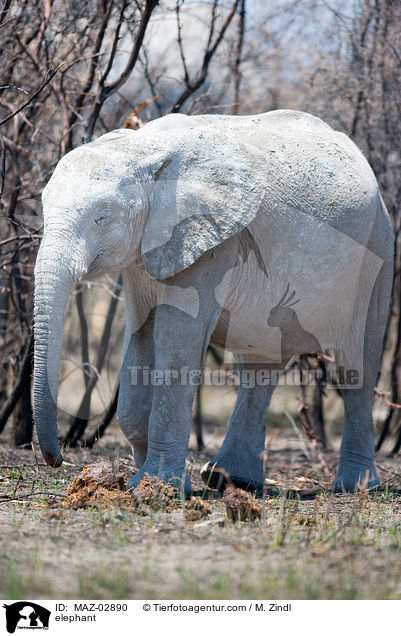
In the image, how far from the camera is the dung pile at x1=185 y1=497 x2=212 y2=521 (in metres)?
3.41

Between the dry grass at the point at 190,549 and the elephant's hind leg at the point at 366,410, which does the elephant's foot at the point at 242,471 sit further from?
the dry grass at the point at 190,549

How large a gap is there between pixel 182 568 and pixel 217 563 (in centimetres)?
17

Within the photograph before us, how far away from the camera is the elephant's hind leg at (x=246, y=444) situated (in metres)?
4.80

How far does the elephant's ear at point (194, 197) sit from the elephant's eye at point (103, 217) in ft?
0.89

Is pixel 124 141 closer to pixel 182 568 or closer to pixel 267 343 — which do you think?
pixel 267 343

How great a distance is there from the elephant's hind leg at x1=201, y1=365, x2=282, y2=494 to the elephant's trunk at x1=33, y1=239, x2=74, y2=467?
59.3 inches

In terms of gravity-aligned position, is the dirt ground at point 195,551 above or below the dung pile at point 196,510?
below

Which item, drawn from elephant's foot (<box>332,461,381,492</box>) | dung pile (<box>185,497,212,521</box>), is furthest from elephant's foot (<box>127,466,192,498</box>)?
elephant's foot (<box>332,461,381,492</box>)

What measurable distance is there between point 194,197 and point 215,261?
0.33 metres

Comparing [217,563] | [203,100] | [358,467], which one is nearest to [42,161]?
[203,100]
